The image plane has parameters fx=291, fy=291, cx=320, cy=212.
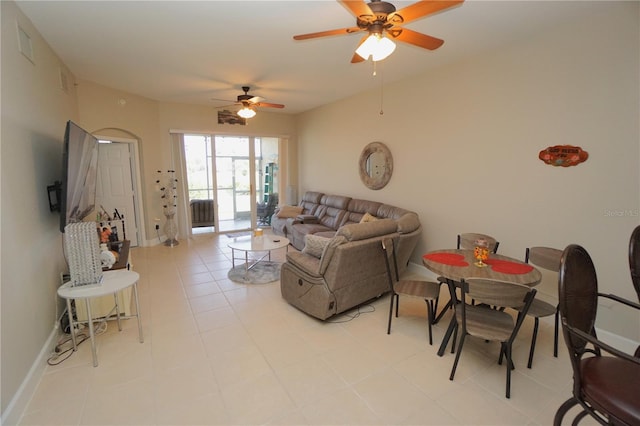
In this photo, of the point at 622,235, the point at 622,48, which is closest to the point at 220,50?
the point at 622,48

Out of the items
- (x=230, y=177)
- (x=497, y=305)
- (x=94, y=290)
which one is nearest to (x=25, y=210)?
(x=94, y=290)

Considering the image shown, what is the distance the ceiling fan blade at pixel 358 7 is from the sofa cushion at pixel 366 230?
67.0 inches

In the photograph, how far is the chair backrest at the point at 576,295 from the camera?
1.39 meters

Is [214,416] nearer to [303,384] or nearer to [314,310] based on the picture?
[303,384]

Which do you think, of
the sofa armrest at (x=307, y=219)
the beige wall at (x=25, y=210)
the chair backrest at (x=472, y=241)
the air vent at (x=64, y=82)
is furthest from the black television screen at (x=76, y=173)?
the chair backrest at (x=472, y=241)

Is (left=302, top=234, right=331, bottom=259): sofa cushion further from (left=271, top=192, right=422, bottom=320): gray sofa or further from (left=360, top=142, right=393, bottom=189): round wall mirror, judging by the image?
(left=360, top=142, right=393, bottom=189): round wall mirror

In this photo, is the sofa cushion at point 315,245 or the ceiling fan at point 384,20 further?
the sofa cushion at point 315,245

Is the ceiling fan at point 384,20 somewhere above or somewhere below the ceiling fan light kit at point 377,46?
above

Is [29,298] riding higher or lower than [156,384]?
higher

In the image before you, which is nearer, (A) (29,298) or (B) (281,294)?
(A) (29,298)

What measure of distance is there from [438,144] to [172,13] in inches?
129

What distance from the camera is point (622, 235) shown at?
97.1 inches

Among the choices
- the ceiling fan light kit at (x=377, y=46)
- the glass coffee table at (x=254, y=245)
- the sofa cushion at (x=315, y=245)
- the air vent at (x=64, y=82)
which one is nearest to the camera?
the ceiling fan light kit at (x=377, y=46)

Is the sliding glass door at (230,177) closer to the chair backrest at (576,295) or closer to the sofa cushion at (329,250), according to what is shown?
the sofa cushion at (329,250)
